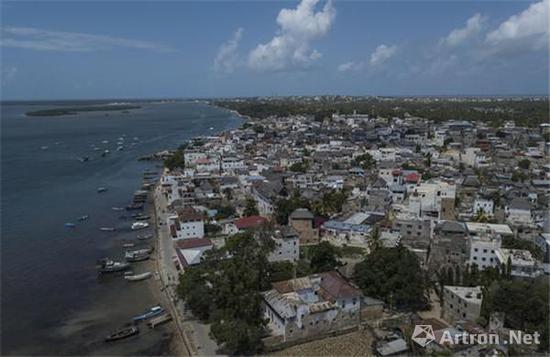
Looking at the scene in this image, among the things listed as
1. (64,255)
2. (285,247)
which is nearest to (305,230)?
(285,247)

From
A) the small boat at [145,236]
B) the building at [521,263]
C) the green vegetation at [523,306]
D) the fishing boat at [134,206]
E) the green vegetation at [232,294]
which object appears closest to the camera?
the green vegetation at [523,306]

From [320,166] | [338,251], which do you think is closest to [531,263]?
[338,251]

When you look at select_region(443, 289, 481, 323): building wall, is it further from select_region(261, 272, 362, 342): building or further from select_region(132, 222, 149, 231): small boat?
select_region(132, 222, 149, 231): small boat

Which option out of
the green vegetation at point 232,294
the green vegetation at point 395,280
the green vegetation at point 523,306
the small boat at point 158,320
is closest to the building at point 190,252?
the green vegetation at point 232,294

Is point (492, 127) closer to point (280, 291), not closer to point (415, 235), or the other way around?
point (415, 235)

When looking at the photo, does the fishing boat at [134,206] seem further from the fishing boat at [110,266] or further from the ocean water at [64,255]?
the fishing boat at [110,266]

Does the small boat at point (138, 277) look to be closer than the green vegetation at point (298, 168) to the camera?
Yes

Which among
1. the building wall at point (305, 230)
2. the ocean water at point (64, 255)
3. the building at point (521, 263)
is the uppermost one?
the building at point (521, 263)

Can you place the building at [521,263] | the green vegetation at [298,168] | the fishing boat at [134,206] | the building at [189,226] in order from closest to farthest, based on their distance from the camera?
the building at [521,263] < the building at [189,226] < the fishing boat at [134,206] < the green vegetation at [298,168]
